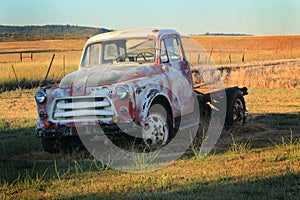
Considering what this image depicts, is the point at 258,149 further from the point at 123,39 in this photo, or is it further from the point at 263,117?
the point at 263,117

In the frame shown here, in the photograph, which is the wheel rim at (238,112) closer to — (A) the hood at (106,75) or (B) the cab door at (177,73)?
(B) the cab door at (177,73)

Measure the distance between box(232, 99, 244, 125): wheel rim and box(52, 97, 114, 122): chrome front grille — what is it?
3795mm

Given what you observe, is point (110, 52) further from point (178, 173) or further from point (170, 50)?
point (178, 173)

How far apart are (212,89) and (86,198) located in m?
6.07

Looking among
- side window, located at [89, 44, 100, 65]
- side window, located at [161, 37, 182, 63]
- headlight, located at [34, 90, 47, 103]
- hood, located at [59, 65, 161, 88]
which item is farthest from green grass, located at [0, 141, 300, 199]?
side window, located at [89, 44, 100, 65]

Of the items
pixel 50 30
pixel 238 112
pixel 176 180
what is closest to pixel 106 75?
pixel 176 180

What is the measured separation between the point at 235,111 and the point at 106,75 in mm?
3677

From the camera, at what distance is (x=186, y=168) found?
718 centimetres

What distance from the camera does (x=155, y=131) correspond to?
28.4 feet

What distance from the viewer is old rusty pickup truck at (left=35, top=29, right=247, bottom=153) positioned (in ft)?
27.1

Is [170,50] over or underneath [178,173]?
over

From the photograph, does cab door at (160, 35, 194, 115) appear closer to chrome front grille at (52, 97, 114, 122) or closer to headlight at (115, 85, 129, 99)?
headlight at (115, 85, 129, 99)

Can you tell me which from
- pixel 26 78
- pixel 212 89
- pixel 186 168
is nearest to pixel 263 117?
pixel 212 89

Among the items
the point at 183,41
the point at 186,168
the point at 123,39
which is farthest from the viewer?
the point at 183,41
